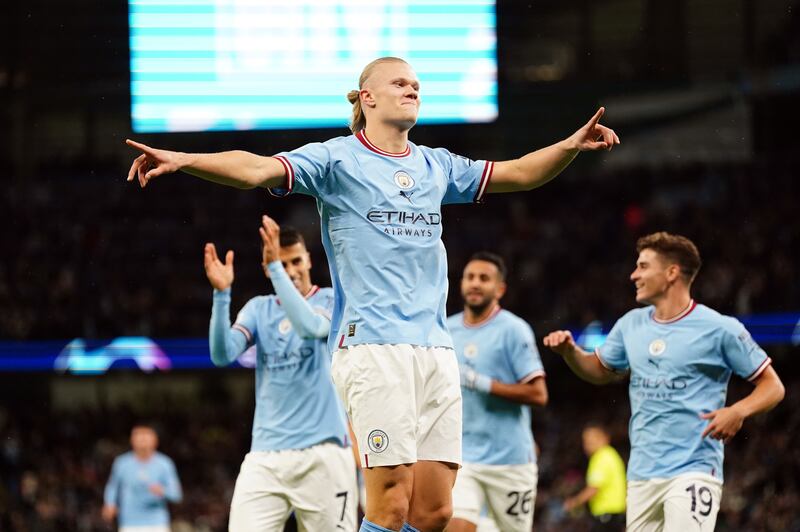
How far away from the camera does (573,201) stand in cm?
2669

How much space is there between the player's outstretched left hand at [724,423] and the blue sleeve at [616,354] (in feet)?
3.42

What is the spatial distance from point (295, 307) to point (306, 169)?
6.13 ft

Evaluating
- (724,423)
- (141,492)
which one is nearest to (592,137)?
(724,423)

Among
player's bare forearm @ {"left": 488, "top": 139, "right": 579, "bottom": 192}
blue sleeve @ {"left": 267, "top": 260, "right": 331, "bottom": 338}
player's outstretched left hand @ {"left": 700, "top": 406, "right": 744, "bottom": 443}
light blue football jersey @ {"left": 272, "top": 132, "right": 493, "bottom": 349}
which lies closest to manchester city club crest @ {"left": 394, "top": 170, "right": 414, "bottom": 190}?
light blue football jersey @ {"left": 272, "top": 132, "right": 493, "bottom": 349}

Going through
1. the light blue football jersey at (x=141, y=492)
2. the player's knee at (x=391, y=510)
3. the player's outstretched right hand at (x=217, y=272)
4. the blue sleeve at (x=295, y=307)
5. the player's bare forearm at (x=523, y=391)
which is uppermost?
the player's outstretched right hand at (x=217, y=272)

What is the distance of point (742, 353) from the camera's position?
687 centimetres

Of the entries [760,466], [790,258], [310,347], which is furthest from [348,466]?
[790,258]

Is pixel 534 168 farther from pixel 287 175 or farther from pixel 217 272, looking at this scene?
pixel 217 272

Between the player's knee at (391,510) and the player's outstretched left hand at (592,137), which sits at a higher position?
the player's outstretched left hand at (592,137)

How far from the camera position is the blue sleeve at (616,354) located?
7.39 meters

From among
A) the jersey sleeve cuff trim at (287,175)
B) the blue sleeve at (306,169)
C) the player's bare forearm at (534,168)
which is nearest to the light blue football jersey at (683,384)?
the player's bare forearm at (534,168)

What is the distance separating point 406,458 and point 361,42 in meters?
15.9

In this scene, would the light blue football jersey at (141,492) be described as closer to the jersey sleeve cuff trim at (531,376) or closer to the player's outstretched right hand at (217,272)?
the jersey sleeve cuff trim at (531,376)

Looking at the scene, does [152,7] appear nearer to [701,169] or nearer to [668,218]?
[668,218]
